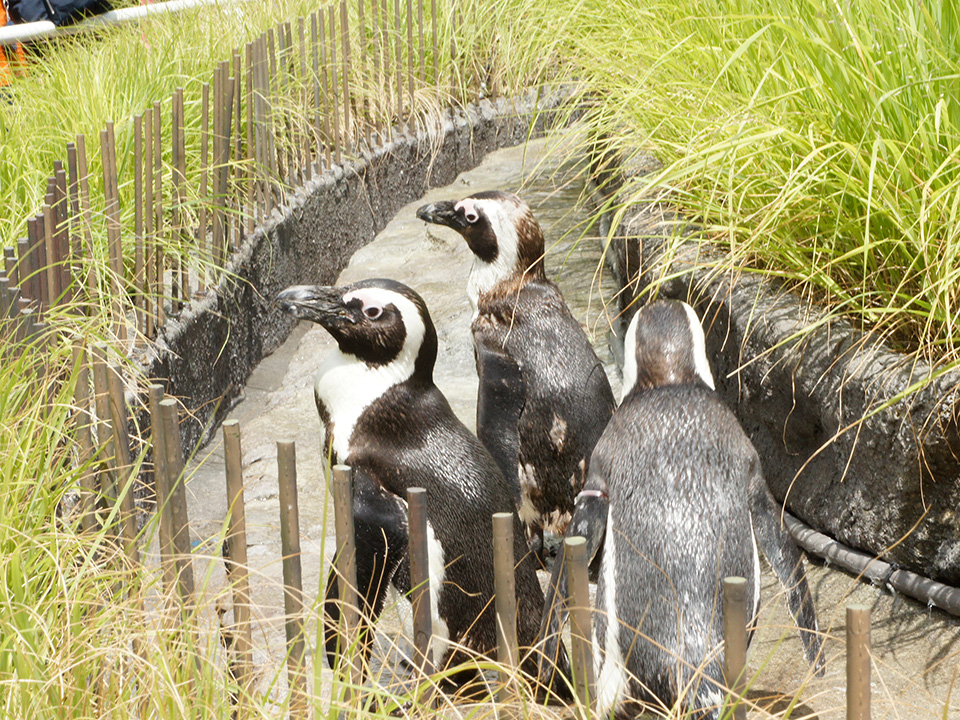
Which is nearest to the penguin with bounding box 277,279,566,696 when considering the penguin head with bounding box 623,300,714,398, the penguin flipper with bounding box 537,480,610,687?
the penguin flipper with bounding box 537,480,610,687

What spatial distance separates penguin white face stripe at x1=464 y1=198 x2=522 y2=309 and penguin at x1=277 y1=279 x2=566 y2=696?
31.6 inches

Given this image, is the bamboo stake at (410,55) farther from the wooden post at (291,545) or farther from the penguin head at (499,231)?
the wooden post at (291,545)

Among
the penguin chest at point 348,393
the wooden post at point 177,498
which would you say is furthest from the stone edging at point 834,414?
the wooden post at point 177,498

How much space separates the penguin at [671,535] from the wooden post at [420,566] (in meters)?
0.28

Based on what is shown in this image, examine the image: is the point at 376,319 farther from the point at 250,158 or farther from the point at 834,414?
the point at 250,158

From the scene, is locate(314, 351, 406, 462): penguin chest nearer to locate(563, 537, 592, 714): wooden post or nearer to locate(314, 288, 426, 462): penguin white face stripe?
locate(314, 288, 426, 462): penguin white face stripe

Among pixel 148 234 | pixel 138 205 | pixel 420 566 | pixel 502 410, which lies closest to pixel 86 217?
pixel 138 205

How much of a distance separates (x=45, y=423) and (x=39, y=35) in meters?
4.90

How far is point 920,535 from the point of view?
2.61m

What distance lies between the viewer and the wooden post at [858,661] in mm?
1360

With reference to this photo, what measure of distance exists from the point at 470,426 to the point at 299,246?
1542mm

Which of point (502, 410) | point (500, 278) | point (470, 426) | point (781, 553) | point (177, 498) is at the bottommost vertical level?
point (470, 426)

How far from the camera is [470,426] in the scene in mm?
3834

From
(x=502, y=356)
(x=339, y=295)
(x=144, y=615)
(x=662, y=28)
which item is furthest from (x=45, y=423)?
(x=662, y=28)
